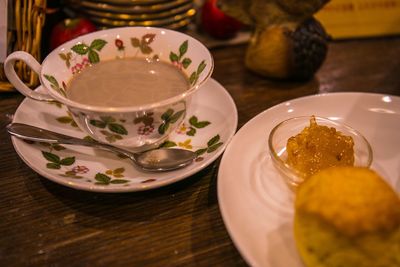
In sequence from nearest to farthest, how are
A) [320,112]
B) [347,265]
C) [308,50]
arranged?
[347,265] < [320,112] < [308,50]

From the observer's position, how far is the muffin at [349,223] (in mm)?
543

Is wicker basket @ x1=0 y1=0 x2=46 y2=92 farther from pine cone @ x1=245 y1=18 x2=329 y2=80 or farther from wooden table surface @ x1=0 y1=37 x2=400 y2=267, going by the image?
pine cone @ x1=245 y1=18 x2=329 y2=80

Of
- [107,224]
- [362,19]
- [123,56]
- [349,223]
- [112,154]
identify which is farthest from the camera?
[362,19]

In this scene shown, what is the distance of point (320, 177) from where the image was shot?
2.01 feet

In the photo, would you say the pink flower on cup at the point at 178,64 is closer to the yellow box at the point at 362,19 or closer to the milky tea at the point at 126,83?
the milky tea at the point at 126,83

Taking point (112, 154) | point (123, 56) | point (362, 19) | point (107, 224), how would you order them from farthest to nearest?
point (362, 19)
point (123, 56)
point (112, 154)
point (107, 224)

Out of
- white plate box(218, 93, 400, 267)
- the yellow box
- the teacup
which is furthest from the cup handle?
the yellow box

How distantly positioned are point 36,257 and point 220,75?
723mm

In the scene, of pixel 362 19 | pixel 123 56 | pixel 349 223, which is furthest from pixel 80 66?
pixel 362 19

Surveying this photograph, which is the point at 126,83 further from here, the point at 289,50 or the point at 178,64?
the point at 289,50

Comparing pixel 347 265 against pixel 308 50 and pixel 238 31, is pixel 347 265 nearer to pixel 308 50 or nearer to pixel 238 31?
pixel 308 50

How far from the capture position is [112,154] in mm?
849

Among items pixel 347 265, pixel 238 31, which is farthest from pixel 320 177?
pixel 238 31

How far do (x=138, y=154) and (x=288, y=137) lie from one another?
314 mm
